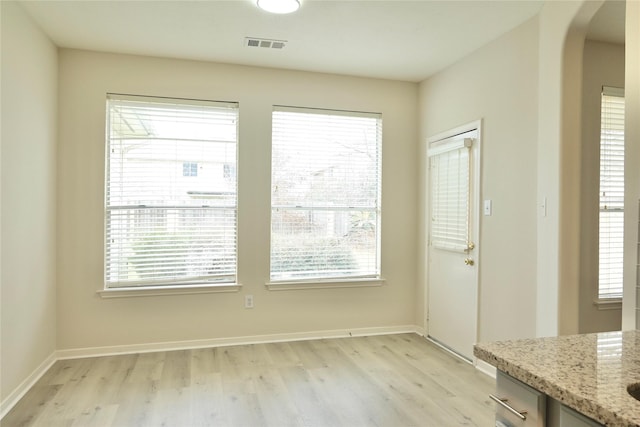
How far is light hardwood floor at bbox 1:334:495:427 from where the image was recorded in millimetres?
2557

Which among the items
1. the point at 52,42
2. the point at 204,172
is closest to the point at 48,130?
the point at 52,42

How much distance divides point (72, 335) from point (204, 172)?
71.6 inches

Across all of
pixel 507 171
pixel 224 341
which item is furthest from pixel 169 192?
pixel 507 171

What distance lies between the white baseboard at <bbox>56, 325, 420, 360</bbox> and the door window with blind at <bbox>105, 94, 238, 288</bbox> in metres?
0.56

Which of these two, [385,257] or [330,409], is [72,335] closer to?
[330,409]

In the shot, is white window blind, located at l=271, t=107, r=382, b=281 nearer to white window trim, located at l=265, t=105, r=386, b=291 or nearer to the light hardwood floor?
white window trim, located at l=265, t=105, r=386, b=291

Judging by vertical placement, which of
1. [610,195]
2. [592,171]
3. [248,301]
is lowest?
[248,301]

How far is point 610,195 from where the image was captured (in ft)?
10.4

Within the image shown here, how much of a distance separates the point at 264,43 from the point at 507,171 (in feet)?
7.21

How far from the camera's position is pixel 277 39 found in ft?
11.0

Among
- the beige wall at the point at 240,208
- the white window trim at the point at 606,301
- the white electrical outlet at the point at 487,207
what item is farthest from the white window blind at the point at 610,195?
the beige wall at the point at 240,208

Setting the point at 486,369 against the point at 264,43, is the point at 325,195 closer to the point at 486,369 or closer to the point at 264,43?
the point at 264,43

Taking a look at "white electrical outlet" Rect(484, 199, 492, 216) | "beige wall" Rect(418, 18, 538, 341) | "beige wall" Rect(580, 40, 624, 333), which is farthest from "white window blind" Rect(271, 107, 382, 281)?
"beige wall" Rect(580, 40, 624, 333)

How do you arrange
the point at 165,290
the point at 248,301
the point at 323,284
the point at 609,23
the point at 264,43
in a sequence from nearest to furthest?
the point at 609,23 < the point at 264,43 < the point at 165,290 < the point at 248,301 < the point at 323,284
